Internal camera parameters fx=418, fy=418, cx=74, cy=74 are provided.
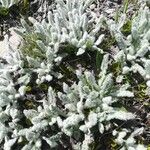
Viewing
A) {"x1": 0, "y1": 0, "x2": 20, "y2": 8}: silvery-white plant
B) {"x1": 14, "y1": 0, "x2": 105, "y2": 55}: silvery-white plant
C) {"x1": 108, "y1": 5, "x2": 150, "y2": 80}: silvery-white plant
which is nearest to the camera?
{"x1": 108, "y1": 5, "x2": 150, "y2": 80}: silvery-white plant

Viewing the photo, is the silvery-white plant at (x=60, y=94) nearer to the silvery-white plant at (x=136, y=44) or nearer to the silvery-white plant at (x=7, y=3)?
the silvery-white plant at (x=136, y=44)

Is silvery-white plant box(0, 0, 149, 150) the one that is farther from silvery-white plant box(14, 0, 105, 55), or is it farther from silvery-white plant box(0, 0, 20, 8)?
silvery-white plant box(0, 0, 20, 8)

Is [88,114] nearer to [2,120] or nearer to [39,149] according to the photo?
[39,149]

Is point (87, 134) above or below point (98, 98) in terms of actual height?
below

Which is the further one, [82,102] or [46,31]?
[46,31]

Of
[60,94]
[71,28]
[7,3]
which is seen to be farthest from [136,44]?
[7,3]

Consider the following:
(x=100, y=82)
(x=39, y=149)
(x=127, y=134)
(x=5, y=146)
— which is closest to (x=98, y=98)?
(x=100, y=82)

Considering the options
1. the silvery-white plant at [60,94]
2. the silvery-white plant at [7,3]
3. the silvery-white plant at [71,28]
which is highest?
the silvery-white plant at [7,3]

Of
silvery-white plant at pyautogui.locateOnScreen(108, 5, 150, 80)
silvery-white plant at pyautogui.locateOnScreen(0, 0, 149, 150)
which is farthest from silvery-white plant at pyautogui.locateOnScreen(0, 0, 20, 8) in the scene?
silvery-white plant at pyautogui.locateOnScreen(108, 5, 150, 80)

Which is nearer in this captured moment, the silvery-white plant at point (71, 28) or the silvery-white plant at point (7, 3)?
the silvery-white plant at point (71, 28)

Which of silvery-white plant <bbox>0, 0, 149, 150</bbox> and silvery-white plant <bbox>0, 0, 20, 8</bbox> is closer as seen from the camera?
silvery-white plant <bbox>0, 0, 149, 150</bbox>

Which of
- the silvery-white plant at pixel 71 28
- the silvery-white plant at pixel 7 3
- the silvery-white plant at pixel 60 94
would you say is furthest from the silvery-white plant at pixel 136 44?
the silvery-white plant at pixel 7 3
